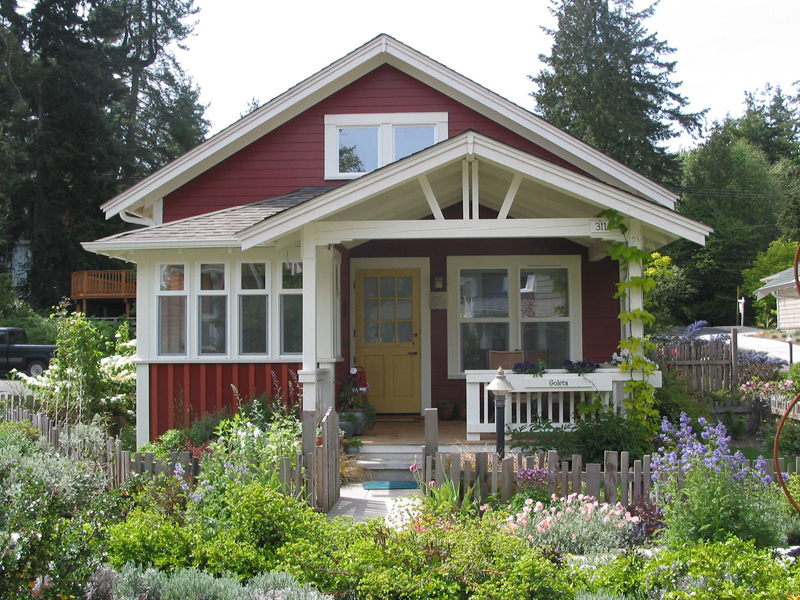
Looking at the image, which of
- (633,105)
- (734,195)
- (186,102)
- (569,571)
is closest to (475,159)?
(569,571)

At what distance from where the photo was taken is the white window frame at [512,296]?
11.1 meters

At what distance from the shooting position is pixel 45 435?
7.91m

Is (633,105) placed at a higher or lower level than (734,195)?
higher

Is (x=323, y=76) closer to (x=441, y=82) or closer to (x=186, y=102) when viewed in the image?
(x=441, y=82)

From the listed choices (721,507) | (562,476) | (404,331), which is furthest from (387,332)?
(721,507)

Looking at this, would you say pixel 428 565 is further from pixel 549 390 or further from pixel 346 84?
pixel 346 84

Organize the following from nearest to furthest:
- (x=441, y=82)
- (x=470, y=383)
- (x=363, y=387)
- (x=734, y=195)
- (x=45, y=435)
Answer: (x=45, y=435), (x=470, y=383), (x=363, y=387), (x=441, y=82), (x=734, y=195)

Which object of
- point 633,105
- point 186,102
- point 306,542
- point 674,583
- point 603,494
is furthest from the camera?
point 186,102

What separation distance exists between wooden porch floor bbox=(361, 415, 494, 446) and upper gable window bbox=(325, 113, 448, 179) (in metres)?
3.93

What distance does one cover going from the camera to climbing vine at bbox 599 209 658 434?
26.7 ft

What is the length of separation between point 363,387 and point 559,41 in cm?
3111

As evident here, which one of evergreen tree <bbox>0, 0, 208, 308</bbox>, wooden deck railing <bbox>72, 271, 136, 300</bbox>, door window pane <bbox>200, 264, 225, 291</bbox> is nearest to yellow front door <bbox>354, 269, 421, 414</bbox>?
door window pane <bbox>200, 264, 225, 291</bbox>

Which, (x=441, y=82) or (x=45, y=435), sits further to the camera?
(x=441, y=82)

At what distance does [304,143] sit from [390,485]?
606cm
